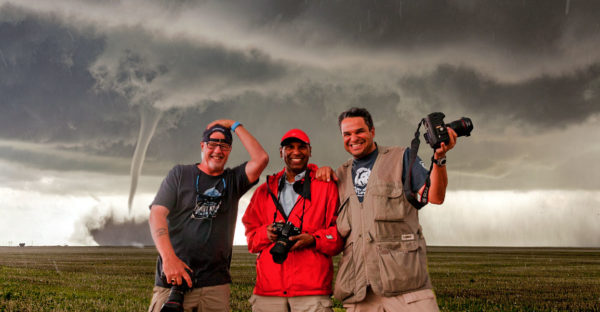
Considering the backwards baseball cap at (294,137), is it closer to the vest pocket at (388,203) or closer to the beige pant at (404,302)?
the vest pocket at (388,203)

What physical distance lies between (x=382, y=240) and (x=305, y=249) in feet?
3.16

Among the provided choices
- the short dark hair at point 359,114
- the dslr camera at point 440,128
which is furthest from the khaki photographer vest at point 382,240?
the dslr camera at point 440,128

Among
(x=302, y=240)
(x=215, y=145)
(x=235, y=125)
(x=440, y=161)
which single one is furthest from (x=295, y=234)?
(x=440, y=161)

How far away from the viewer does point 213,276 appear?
5.28 metres

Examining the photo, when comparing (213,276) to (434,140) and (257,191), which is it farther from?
(434,140)

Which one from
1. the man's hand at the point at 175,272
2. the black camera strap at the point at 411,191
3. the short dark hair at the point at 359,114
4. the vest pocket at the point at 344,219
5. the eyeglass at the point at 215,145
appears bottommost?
the man's hand at the point at 175,272

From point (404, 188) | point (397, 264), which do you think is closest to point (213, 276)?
point (397, 264)

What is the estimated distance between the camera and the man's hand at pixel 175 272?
4746 mm

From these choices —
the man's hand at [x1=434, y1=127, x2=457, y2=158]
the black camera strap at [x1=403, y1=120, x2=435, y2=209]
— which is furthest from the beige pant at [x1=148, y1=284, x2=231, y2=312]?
the man's hand at [x1=434, y1=127, x2=457, y2=158]

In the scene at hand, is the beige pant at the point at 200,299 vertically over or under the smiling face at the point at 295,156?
under

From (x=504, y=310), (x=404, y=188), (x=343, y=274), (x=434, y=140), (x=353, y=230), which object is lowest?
(x=504, y=310)

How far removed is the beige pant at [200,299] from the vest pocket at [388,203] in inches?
85.0

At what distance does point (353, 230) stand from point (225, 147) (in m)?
1.97

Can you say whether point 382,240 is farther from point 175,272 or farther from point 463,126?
point 175,272
